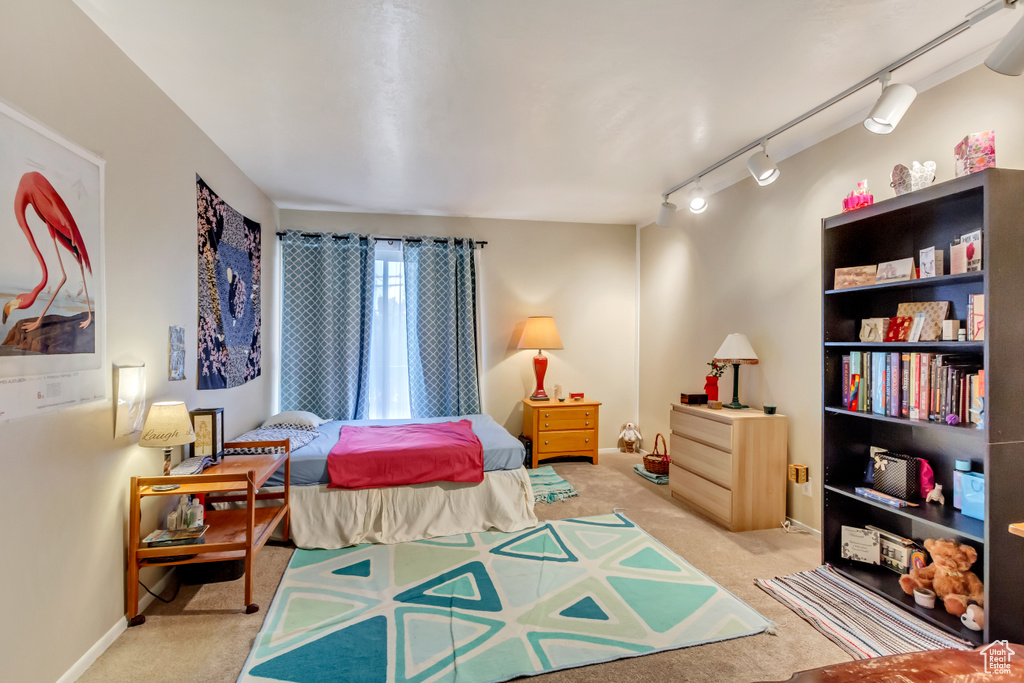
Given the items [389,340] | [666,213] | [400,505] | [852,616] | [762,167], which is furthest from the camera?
[389,340]

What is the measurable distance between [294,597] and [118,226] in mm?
1888

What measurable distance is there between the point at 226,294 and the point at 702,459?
3513 mm

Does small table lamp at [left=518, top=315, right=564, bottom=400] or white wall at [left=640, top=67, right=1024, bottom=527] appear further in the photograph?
small table lamp at [left=518, top=315, right=564, bottom=400]

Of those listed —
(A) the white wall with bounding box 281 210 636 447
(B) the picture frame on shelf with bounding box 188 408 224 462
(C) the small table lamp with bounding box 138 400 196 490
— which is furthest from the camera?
(A) the white wall with bounding box 281 210 636 447

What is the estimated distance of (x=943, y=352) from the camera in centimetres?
231

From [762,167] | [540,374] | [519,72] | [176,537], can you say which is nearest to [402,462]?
[176,537]

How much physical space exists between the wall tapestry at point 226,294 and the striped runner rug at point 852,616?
343cm

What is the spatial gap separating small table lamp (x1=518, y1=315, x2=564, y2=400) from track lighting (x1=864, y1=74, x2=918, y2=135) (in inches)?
121

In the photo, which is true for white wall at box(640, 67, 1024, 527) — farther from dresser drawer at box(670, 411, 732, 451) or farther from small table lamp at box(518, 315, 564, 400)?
small table lamp at box(518, 315, 564, 400)

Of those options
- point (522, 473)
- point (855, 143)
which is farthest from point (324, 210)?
point (855, 143)

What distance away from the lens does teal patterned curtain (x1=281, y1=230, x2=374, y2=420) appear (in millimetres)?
4664

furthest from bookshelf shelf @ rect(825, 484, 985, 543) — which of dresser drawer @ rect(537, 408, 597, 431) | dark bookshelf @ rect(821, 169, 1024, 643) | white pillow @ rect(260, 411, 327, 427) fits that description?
white pillow @ rect(260, 411, 327, 427)

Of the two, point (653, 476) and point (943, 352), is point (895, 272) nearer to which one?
point (943, 352)

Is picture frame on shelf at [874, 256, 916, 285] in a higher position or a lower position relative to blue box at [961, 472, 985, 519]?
higher
